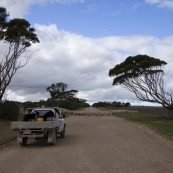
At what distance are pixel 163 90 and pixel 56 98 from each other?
4989 cm

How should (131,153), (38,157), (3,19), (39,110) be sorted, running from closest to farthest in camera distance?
1. (38,157)
2. (131,153)
3. (39,110)
4. (3,19)

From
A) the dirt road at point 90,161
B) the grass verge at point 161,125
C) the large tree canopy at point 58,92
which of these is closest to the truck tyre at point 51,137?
the dirt road at point 90,161

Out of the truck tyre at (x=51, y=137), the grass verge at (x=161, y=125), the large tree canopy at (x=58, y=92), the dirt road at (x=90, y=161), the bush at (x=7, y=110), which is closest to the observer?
the dirt road at (x=90, y=161)

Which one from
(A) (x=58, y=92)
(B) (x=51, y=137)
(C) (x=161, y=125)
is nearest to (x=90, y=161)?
(B) (x=51, y=137)

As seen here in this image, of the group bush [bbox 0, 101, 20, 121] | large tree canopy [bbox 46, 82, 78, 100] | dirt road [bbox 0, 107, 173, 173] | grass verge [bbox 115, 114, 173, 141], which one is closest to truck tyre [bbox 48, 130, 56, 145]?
dirt road [bbox 0, 107, 173, 173]

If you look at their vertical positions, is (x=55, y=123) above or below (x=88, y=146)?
above

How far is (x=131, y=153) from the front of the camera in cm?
1108

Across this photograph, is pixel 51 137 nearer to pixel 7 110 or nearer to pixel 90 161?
pixel 90 161

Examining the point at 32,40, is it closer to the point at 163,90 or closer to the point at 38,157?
the point at 163,90

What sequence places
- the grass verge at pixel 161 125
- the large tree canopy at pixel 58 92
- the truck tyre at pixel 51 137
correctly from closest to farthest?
the truck tyre at pixel 51 137 → the grass verge at pixel 161 125 → the large tree canopy at pixel 58 92

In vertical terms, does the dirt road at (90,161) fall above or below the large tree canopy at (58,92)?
below

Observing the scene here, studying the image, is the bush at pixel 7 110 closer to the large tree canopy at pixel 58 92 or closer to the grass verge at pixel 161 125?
the grass verge at pixel 161 125

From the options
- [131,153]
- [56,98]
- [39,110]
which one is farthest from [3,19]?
[56,98]

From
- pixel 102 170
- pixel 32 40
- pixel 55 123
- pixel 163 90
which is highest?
pixel 32 40
